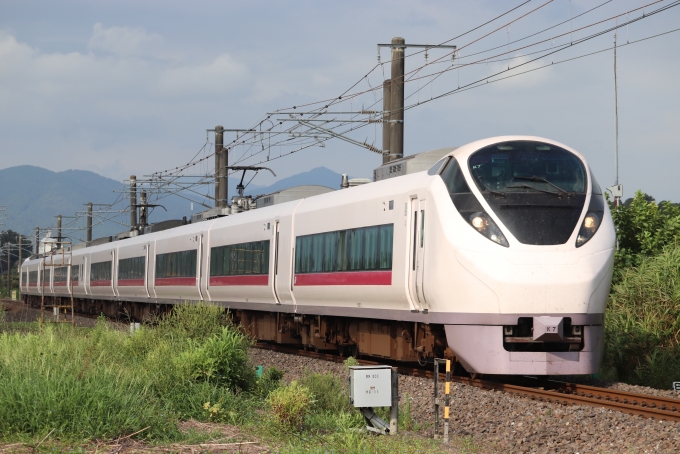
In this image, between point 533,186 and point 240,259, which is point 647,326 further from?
point 240,259

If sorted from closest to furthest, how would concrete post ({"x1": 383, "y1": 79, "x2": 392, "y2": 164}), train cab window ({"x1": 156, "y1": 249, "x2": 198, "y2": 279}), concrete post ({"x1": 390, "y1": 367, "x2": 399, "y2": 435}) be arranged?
concrete post ({"x1": 390, "y1": 367, "x2": 399, "y2": 435})
concrete post ({"x1": 383, "y1": 79, "x2": 392, "y2": 164})
train cab window ({"x1": 156, "y1": 249, "x2": 198, "y2": 279})

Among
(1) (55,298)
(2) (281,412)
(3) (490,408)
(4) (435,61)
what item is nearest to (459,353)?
(3) (490,408)

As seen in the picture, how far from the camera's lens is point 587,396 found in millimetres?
12180

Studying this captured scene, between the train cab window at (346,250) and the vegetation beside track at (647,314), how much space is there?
439cm

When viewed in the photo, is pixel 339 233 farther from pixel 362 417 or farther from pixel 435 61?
pixel 362 417

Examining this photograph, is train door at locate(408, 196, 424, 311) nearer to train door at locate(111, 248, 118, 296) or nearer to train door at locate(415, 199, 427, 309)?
train door at locate(415, 199, 427, 309)

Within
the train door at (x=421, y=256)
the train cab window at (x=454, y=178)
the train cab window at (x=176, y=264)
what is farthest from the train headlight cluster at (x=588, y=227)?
the train cab window at (x=176, y=264)

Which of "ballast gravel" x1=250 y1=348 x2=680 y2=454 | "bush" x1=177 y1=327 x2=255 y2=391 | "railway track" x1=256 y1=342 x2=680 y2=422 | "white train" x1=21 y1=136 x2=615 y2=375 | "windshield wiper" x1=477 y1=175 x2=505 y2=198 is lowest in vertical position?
"ballast gravel" x1=250 y1=348 x2=680 y2=454

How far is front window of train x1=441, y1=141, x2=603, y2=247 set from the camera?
12625 mm

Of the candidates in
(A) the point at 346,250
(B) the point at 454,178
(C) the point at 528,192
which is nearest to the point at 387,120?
(A) the point at 346,250

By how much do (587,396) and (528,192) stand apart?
2.74m

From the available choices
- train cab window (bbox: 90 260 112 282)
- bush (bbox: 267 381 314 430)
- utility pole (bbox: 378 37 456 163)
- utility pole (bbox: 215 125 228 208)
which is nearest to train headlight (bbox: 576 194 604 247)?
bush (bbox: 267 381 314 430)

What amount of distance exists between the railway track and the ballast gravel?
335 millimetres

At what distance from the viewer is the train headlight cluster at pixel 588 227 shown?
41.6ft
